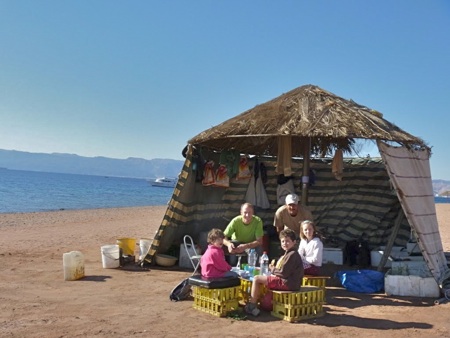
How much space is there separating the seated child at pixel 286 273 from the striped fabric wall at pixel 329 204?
3653 millimetres

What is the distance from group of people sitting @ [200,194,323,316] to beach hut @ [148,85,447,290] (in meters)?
1.27

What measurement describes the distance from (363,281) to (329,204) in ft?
11.7

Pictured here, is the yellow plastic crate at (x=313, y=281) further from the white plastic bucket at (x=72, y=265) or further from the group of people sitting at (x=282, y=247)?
the white plastic bucket at (x=72, y=265)

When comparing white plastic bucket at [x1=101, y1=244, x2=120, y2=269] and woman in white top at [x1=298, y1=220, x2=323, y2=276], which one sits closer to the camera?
woman in white top at [x1=298, y1=220, x2=323, y2=276]

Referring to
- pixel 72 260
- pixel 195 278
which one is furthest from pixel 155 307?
pixel 72 260

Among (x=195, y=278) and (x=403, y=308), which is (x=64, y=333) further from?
(x=403, y=308)

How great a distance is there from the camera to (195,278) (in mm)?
5387

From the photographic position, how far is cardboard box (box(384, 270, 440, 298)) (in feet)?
21.3

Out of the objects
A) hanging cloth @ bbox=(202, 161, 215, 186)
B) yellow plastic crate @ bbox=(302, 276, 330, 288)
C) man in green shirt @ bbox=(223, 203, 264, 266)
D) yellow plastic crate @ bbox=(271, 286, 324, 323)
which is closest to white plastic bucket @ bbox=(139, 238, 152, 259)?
hanging cloth @ bbox=(202, 161, 215, 186)

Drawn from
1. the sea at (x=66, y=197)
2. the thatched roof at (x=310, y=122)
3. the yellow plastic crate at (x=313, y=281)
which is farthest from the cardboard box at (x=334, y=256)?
the sea at (x=66, y=197)

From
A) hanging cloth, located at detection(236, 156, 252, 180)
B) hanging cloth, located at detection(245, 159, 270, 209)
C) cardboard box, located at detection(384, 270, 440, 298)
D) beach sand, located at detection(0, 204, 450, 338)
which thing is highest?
hanging cloth, located at detection(236, 156, 252, 180)

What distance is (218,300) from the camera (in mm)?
5191

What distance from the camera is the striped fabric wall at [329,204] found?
30.1ft

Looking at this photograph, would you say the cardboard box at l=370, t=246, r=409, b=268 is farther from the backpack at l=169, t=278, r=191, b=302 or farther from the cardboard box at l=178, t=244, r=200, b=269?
A: the backpack at l=169, t=278, r=191, b=302
